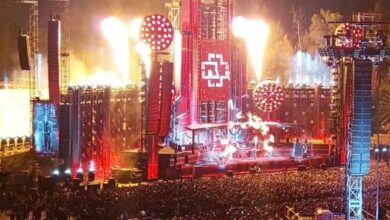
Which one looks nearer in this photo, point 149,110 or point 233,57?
point 149,110

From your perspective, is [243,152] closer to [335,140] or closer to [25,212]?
[335,140]

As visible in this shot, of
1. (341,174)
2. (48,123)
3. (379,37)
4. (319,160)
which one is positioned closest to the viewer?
(379,37)

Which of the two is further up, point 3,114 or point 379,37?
point 379,37

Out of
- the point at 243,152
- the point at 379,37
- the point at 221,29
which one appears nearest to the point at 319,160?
the point at 243,152

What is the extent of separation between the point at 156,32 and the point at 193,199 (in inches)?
395

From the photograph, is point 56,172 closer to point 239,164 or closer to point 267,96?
point 239,164

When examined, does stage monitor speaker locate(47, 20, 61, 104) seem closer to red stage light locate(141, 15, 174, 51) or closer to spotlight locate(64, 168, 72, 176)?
spotlight locate(64, 168, 72, 176)

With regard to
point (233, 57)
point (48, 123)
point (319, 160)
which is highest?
point (233, 57)

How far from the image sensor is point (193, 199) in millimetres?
18422

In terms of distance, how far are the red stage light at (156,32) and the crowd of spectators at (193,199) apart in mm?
7527

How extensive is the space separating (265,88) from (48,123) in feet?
40.5

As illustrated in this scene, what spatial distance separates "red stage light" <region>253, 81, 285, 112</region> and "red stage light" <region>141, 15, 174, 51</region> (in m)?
8.45

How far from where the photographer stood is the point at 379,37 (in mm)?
19797

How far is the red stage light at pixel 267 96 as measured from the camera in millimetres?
33875
